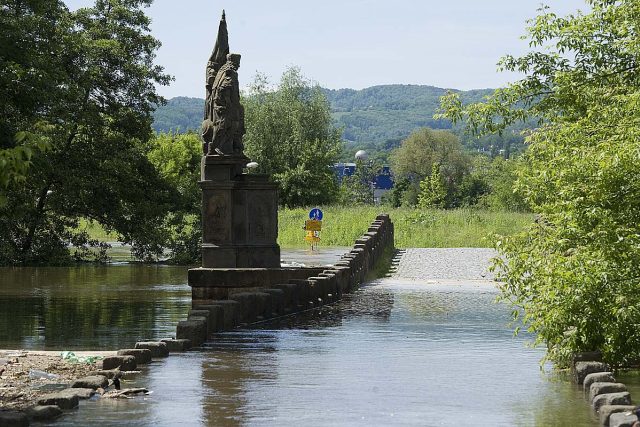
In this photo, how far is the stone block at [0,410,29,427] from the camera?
11.4 m

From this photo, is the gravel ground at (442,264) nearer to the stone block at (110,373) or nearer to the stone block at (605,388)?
the stone block at (110,373)

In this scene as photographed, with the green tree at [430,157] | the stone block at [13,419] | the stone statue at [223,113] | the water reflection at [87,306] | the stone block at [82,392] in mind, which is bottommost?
the water reflection at [87,306]

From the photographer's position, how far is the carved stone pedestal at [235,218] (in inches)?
1169

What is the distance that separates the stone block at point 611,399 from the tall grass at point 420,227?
→ 4937cm

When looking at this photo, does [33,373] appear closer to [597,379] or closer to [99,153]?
[597,379]

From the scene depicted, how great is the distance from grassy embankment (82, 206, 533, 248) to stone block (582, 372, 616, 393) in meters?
47.9

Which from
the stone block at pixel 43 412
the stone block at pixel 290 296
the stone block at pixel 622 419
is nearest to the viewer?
the stone block at pixel 622 419

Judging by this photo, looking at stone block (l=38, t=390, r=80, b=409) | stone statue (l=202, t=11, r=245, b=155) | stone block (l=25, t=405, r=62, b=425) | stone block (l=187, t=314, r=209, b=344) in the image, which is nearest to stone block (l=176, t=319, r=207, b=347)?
stone block (l=187, t=314, r=209, b=344)

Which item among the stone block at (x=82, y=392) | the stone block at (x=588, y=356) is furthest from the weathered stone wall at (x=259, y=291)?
the stone block at (x=588, y=356)

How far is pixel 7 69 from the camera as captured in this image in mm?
34906

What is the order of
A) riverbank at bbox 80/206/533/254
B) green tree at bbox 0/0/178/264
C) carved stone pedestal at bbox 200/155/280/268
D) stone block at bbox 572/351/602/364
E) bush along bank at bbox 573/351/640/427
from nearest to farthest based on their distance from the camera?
bush along bank at bbox 573/351/640/427, stone block at bbox 572/351/602/364, carved stone pedestal at bbox 200/155/280/268, green tree at bbox 0/0/178/264, riverbank at bbox 80/206/533/254

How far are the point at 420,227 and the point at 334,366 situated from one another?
177 feet

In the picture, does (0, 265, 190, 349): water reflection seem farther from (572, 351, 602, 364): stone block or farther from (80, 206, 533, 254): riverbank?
(80, 206, 533, 254): riverbank

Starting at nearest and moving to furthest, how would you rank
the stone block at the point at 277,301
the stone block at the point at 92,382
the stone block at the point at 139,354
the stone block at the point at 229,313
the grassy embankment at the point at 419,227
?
the stone block at the point at 92,382 → the stone block at the point at 139,354 → the stone block at the point at 229,313 → the stone block at the point at 277,301 → the grassy embankment at the point at 419,227
